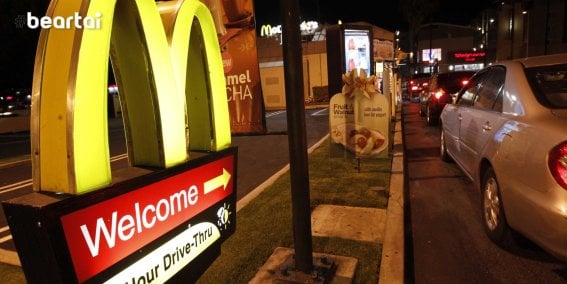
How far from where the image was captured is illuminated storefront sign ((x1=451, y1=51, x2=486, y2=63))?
50594mm

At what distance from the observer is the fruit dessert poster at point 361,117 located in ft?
22.6

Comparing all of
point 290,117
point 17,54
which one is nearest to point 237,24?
point 290,117

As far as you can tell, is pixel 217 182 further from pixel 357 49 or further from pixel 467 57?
pixel 467 57

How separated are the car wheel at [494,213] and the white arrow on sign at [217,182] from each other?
2.48 meters

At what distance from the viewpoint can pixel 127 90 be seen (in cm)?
245

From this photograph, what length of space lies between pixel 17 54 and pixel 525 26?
3623 cm

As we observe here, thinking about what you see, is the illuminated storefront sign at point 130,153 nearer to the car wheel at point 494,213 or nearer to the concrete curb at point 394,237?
the concrete curb at point 394,237

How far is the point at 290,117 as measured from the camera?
3059 mm

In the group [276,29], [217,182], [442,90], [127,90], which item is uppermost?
[276,29]

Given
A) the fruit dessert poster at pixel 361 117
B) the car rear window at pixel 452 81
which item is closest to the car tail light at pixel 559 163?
the fruit dessert poster at pixel 361 117

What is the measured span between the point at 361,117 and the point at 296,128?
409cm

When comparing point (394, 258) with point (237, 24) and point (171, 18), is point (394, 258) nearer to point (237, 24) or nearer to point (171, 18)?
point (171, 18)

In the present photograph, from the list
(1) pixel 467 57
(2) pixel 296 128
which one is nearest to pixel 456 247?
(2) pixel 296 128

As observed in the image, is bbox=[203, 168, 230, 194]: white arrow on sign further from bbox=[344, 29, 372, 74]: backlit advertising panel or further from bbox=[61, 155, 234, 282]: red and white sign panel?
bbox=[344, 29, 372, 74]: backlit advertising panel
